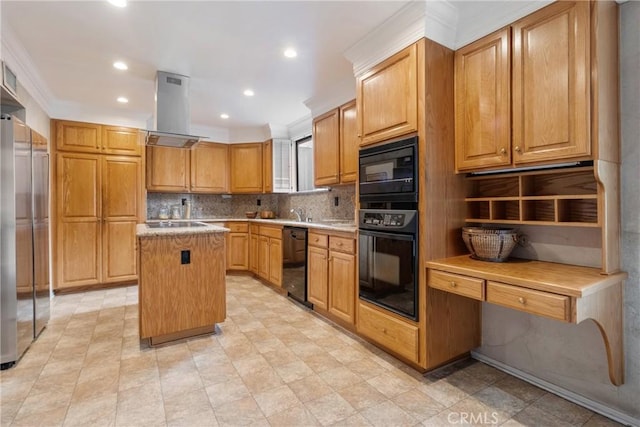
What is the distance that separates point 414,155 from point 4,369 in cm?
323

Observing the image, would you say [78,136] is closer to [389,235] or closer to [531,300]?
[389,235]

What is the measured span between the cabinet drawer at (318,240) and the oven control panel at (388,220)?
2.02 ft

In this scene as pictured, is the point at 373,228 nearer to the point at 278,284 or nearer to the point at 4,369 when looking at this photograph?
the point at 278,284

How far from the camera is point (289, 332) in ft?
9.43

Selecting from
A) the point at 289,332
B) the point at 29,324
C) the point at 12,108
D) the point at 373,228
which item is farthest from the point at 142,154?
the point at 373,228

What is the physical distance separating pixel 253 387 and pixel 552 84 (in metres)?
2.50

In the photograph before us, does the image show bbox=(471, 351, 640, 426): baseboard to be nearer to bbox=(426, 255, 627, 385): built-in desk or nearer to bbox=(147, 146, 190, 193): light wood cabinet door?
bbox=(426, 255, 627, 385): built-in desk

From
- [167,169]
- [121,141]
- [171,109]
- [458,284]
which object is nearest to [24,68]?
[171,109]

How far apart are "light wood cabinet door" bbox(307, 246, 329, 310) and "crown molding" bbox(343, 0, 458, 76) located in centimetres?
187

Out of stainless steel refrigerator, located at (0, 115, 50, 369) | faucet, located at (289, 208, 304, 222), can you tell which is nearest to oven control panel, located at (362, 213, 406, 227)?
faucet, located at (289, 208, 304, 222)

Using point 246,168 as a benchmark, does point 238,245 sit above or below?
below

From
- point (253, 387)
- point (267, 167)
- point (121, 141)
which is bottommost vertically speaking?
point (253, 387)

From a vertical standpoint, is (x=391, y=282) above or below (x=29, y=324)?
above

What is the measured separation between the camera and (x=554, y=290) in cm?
147
